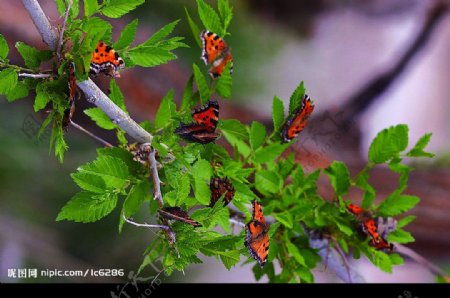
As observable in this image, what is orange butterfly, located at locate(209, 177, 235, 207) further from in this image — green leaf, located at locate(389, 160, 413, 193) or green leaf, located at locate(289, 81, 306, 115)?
green leaf, located at locate(389, 160, 413, 193)

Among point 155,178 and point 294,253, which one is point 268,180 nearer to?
point 294,253

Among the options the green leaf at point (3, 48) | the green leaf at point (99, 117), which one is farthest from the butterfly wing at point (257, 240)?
the green leaf at point (3, 48)

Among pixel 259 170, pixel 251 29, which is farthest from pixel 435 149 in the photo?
pixel 259 170

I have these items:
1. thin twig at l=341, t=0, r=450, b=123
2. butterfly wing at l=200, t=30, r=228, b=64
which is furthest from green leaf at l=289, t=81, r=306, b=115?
thin twig at l=341, t=0, r=450, b=123

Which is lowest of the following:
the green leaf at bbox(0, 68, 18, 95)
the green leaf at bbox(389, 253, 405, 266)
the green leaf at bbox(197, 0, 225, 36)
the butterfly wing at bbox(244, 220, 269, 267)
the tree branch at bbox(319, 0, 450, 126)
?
the green leaf at bbox(389, 253, 405, 266)

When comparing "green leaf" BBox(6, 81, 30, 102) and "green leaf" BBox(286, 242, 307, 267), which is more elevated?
"green leaf" BBox(6, 81, 30, 102)

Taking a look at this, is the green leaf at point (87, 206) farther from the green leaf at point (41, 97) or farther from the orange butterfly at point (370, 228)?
the orange butterfly at point (370, 228)
